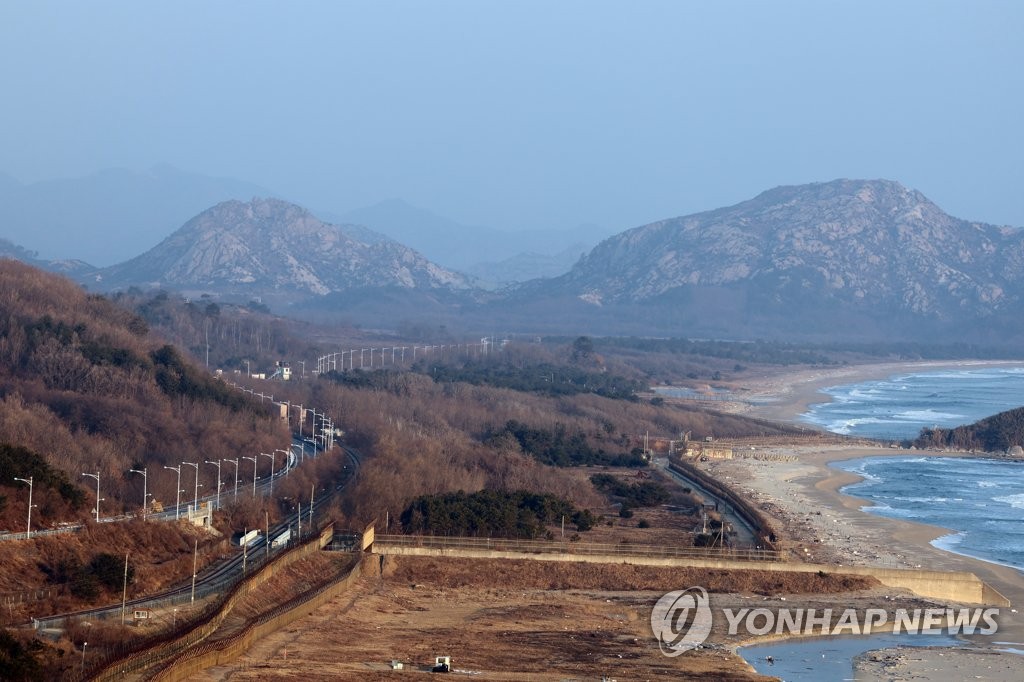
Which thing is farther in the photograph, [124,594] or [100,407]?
[100,407]

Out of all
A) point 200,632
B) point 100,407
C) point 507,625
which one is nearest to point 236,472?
point 100,407

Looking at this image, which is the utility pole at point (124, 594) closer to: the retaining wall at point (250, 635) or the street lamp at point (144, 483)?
the retaining wall at point (250, 635)

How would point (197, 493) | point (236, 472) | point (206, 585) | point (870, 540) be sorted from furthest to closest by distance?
point (236, 472) → point (197, 493) → point (870, 540) → point (206, 585)

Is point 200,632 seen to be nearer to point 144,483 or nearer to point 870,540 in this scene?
point 144,483

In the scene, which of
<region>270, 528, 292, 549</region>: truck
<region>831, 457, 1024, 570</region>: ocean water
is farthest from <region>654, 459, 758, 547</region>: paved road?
<region>270, 528, 292, 549</region>: truck

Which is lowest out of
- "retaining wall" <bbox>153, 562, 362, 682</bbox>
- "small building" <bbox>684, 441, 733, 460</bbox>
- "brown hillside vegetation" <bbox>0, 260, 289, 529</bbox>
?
"retaining wall" <bbox>153, 562, 362, 682</bbox>

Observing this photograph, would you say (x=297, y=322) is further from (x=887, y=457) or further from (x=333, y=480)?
(x=333, y=480)

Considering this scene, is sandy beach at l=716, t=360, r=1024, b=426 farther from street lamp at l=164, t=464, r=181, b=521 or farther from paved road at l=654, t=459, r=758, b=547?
street lamp at l=164, t=464, r=181, b=521
